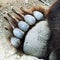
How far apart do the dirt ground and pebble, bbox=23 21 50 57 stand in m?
0.08

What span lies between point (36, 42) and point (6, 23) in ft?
0.82

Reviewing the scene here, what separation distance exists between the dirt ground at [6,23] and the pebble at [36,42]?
0.27 feet

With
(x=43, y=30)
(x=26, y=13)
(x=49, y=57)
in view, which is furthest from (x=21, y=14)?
(x=49, y=57)

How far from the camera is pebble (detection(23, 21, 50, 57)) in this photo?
2273 millimetres

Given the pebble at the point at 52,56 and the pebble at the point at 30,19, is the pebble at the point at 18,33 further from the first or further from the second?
the pebble at the point at 52,56

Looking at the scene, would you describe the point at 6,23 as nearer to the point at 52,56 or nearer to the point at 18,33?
the point at 18,33

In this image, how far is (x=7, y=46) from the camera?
2.27 m

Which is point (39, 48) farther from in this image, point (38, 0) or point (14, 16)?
point (38, 0)

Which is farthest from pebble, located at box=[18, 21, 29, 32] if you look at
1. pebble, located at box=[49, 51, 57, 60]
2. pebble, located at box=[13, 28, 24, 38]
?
pebble, located at box=[49, 51, 57, 60]

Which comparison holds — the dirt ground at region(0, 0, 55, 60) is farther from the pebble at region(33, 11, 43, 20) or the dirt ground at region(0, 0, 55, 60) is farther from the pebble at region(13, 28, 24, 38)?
the pebble at region(33, 11, 43, 20)

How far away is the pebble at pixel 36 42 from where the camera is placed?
2.27 m

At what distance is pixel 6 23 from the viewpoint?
239 cm

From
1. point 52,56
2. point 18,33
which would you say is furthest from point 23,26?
point 52,56

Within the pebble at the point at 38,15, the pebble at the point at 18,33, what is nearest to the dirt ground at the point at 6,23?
the pebble at the point at 18,33
